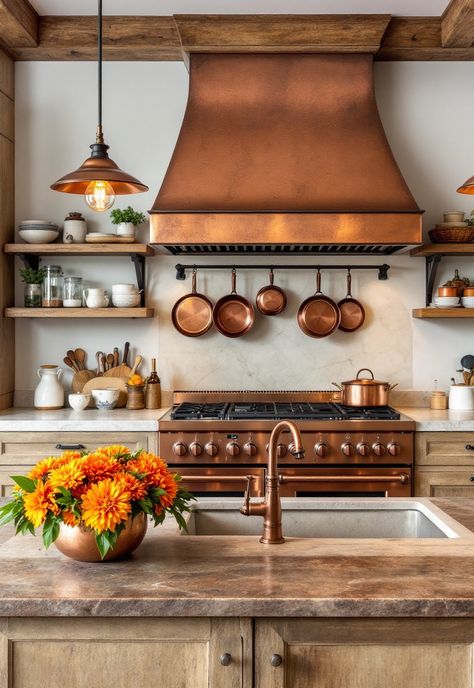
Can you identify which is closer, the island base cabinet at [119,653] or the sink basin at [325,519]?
the island base cabinet at [119,653]

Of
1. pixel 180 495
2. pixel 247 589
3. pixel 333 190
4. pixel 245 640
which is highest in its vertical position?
pixel 333 190

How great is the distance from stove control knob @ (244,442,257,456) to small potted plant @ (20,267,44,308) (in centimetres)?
151

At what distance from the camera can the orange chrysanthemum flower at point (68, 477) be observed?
159 cm

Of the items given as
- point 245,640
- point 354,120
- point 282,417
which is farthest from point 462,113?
point 245,640

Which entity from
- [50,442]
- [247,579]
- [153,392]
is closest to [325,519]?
[247,579]

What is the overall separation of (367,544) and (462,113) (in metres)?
3.30

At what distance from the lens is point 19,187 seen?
14.4 ft

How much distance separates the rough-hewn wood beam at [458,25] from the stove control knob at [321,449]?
2.28 metres

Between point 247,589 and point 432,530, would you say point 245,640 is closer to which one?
point 247,589

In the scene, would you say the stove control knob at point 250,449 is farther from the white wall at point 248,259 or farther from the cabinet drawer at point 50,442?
the white wall at point 248,259

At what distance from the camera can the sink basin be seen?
221 centimetres

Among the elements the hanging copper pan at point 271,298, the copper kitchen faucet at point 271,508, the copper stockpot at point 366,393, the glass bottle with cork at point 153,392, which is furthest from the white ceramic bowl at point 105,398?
the copper kitchen faucet at point 271,508

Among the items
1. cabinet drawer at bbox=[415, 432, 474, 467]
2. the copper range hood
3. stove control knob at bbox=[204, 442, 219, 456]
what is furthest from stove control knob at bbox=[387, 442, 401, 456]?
the copper range hood

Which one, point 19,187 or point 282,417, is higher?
point 19,187
